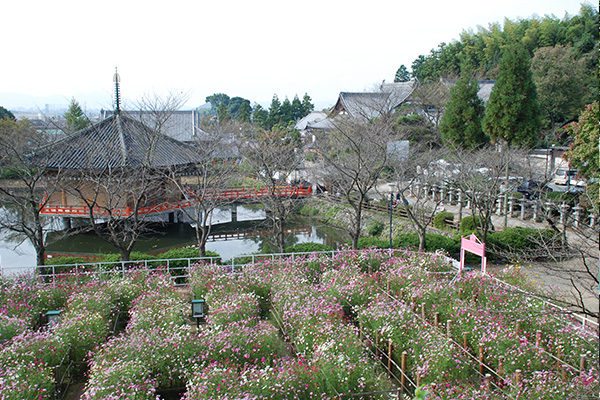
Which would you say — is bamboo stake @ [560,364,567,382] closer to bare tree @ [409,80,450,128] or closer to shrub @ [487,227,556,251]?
shrub @ [487,227,556,251]

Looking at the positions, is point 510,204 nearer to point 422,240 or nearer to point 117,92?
point 422,240

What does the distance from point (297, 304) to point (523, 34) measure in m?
46.8

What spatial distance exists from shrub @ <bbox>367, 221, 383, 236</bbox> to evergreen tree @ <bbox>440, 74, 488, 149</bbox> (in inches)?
210

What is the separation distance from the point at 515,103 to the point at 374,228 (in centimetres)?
869

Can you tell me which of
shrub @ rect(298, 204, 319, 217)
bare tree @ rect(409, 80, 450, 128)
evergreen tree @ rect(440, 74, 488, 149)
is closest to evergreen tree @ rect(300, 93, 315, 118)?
bare tree @ rect(409, 80, 450, 128)

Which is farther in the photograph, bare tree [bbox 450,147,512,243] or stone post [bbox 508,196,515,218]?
stone post [bbox 508,196,515,218]

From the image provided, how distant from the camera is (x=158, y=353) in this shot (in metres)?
7.23

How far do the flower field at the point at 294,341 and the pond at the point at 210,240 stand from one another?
8846 millimetres

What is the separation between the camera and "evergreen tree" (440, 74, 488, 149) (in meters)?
22.8

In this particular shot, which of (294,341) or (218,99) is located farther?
(218,99)

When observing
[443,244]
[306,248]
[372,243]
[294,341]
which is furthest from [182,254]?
[443,244]

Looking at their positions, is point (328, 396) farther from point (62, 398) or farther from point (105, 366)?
point (62, 398)

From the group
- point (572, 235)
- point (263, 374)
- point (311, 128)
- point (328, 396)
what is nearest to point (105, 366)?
point (263, 374)

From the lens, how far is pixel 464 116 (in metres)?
22.9
